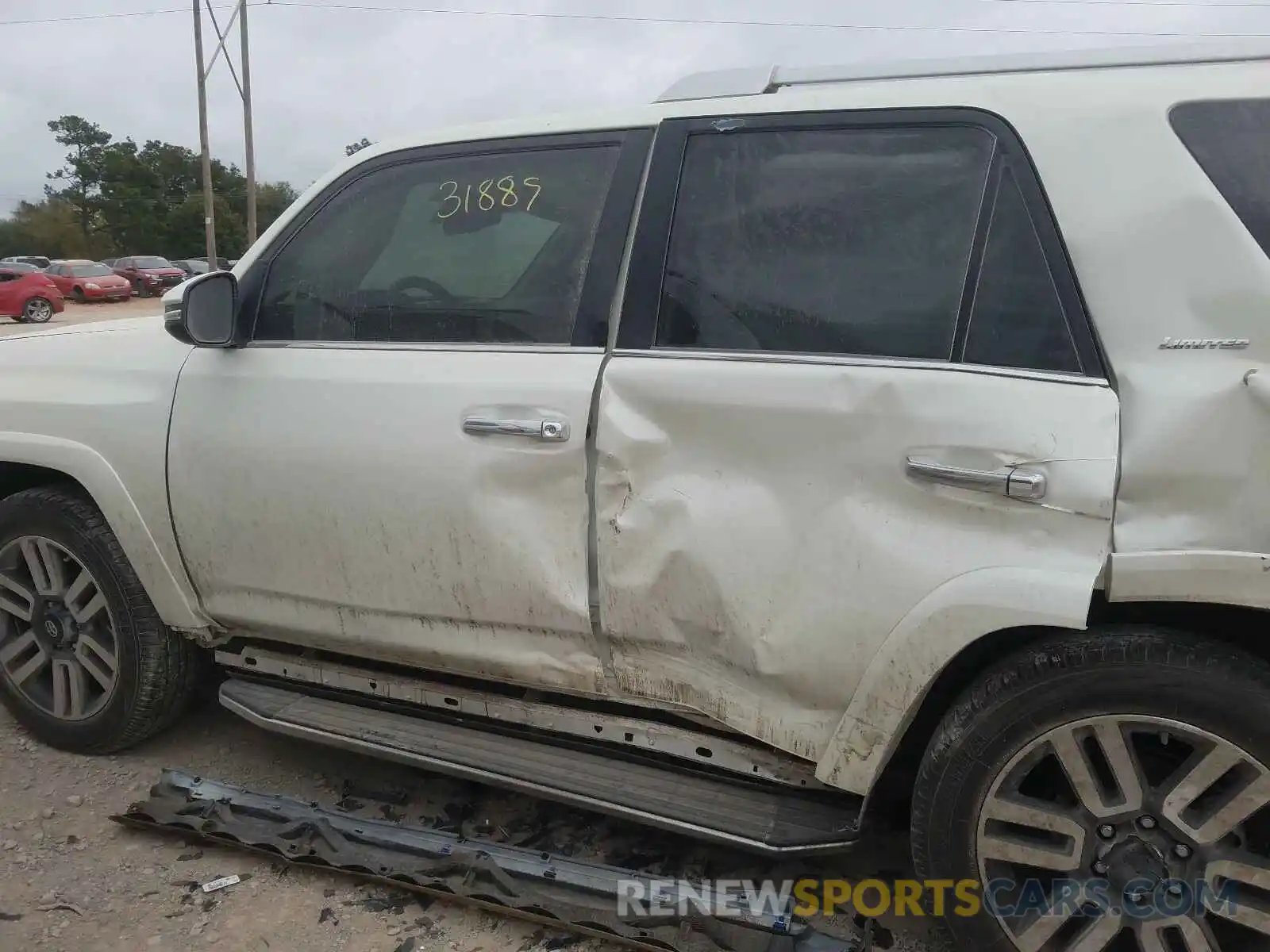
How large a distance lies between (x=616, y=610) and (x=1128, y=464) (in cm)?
111

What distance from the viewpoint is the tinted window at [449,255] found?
2.42 metres

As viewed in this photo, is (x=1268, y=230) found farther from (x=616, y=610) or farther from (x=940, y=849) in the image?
(x=616, y=610)

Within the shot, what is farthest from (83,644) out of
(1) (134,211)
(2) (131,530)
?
(1) (134,211)

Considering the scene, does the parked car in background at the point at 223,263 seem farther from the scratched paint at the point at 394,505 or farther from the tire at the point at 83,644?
the tire at the point at 83,644

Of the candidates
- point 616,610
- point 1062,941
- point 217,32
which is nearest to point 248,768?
point 616,610

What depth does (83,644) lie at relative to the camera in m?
3.09

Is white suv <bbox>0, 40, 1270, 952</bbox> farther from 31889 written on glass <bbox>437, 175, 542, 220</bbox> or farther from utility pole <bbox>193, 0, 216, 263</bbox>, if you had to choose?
utility pole <bbox>193, 0, 216, 263</bbox>

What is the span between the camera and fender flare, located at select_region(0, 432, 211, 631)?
2.85 m

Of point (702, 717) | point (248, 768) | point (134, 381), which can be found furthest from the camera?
point (248, 768)

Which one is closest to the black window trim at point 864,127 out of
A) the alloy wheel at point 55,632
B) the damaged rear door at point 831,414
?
the damaged rear door at point 831,414

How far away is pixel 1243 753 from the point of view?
176 cm

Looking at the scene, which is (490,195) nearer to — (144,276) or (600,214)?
Result: (600,214)

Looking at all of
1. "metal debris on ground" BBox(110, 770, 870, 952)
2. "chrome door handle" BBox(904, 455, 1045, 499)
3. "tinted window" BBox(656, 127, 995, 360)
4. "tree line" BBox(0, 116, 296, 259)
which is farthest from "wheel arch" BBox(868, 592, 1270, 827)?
"tree line" BBox(0, 116, 296, 259)

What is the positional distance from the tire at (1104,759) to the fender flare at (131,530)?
2114 millimetres
